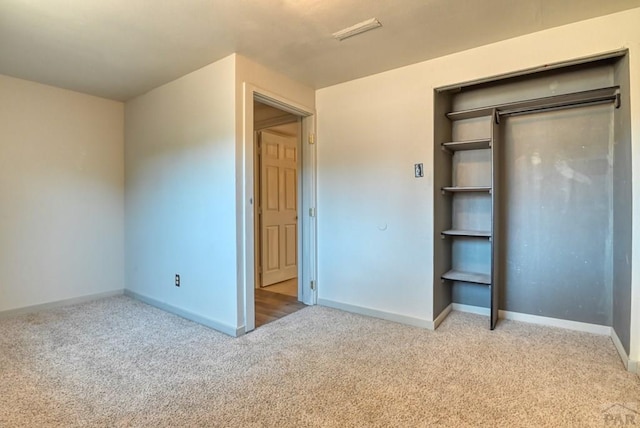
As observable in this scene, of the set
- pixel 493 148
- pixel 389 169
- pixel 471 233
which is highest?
pixel 493 148

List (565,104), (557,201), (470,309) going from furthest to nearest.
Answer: (470,309) < (557,201) < (565,104)

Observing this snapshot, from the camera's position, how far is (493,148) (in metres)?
2.83

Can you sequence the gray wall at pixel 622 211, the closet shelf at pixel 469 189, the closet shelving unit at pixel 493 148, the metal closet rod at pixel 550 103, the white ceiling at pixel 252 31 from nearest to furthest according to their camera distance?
the white ceiling at pixel 252 31 < the gray wall at pixel 622 211 < the metal closet rod at pixel 550 103 < the closet shelving unit at pixel 493 148 < the closet shelf at pixel 469 189

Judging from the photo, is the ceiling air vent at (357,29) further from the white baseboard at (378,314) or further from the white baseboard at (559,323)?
the white baseboard at (559,323)

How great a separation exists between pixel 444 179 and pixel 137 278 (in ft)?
11.8

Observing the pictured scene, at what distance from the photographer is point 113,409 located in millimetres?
1827

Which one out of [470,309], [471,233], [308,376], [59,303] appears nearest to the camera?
[308,376]

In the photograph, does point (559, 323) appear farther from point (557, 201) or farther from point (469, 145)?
point (469, 145)

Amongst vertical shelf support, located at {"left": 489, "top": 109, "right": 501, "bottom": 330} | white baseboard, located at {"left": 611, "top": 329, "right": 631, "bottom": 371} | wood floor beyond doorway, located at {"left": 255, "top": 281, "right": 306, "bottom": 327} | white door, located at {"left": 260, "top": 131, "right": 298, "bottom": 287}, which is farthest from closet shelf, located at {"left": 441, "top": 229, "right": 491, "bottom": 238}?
white door, located at {"left": 260, "top": 131, "right": 298, "bottom": 287}

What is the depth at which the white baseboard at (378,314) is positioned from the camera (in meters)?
3.04

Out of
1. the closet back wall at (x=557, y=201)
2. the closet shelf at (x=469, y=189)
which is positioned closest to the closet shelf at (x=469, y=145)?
the closet back wall at (x=557, y=201)

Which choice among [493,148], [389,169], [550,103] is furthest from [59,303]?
[550,103]

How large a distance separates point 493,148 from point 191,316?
122 inches

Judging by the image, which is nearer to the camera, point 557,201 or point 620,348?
point 620,348
